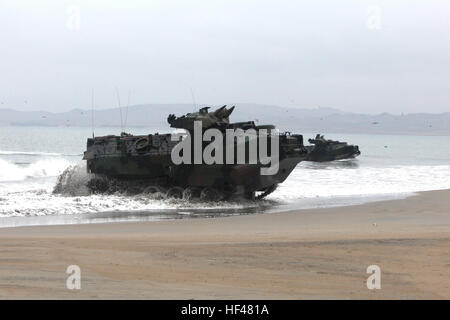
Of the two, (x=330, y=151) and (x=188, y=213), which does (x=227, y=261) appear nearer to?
(x=188, y=213)

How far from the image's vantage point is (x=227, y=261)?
1020 centimetres

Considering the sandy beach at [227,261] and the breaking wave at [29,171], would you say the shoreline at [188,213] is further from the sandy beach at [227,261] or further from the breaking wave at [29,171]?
the breaking wave at [29,171]

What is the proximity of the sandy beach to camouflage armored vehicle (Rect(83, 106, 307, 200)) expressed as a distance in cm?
716

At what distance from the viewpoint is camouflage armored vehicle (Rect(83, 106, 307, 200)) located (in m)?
23.4

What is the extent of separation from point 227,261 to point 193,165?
13.6 meters

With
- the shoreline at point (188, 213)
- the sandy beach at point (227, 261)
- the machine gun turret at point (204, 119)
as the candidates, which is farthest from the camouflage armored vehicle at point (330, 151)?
the sandy beach at point (227, 261)

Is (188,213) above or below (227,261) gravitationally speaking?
above

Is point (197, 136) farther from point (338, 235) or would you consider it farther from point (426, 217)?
point (338, 235)

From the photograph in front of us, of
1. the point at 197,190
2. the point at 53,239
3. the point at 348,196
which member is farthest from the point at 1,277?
the point at 348,196

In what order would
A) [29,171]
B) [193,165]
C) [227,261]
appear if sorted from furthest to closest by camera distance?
1. [29,171]
2. [193,165]
3. [227,261]

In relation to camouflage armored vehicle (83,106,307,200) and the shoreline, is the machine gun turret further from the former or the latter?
the shoreline

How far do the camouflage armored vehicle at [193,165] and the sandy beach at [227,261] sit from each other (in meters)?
7.16

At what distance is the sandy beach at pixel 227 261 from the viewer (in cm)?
816

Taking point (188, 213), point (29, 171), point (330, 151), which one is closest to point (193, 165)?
point (188, 213)
